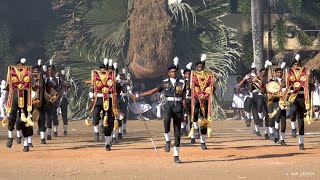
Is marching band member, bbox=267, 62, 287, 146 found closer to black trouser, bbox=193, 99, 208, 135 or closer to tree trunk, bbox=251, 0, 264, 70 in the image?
black trouser, bbox=193, 99, 208, 135

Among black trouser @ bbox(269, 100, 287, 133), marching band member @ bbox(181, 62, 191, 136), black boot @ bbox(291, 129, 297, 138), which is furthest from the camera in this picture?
black boot @ bbox(291, 129, 297, 138)

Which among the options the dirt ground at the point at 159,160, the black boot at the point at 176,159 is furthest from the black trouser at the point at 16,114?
the black boot at the point at 176,159

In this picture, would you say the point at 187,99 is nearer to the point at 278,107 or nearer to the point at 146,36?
the point at 278,107

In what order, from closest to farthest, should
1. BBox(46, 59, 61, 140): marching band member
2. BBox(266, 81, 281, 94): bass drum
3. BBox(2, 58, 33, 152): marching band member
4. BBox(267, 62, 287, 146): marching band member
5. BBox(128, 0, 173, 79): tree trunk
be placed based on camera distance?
BBox(2, 58, 33, 152): marching band member < BBox(267, 62, 287, 146): marching band member < BBox(266, 81, 281, 94): bass drum < BBox(46, 59, 61, 140): marching band member < BBox(128, 0, 173, 79): tree trunk

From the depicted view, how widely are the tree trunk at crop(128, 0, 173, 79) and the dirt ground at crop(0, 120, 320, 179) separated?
1064cm

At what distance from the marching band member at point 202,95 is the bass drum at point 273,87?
1.83 meters

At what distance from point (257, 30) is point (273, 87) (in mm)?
13894

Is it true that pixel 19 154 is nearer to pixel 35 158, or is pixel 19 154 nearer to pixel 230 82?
pixel 35 158

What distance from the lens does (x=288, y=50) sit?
35188 millimetres

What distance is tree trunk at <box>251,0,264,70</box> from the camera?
1321 inches

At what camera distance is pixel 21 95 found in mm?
18938

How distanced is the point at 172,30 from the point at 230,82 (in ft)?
19.4

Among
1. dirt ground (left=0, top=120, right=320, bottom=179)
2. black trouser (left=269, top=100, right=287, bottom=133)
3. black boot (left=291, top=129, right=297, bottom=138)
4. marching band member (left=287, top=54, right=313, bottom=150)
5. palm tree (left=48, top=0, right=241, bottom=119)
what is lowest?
dirt ground (left=0, top=120, right=320, bottom=179)

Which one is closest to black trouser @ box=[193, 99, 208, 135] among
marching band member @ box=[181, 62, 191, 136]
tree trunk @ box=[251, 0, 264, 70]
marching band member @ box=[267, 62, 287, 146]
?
marching band member @ box=[181, 62, 191, 136]
